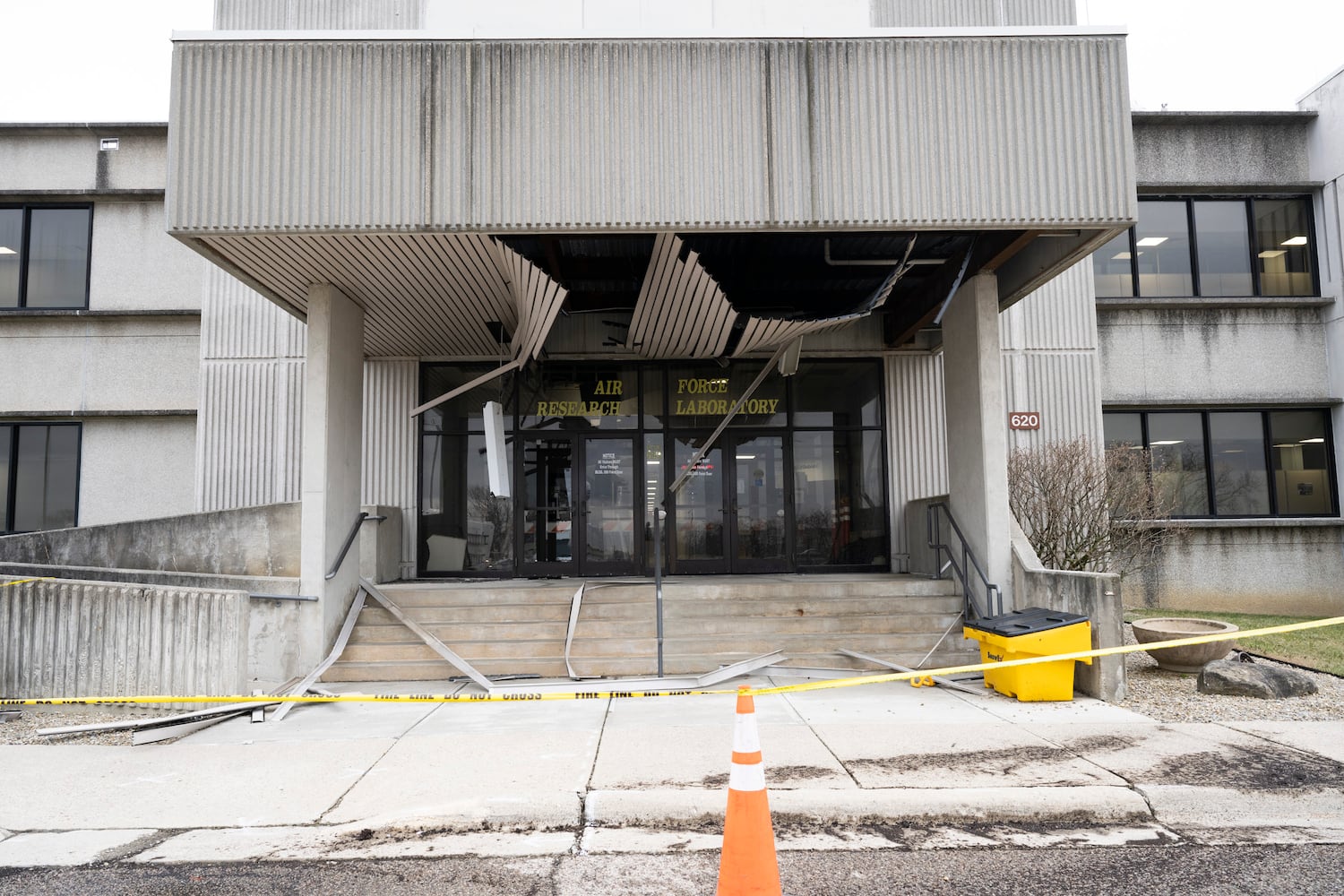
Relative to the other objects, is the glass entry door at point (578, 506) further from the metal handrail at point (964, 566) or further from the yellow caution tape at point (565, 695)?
the yellow caution tape at point (565, 695)

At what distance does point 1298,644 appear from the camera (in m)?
10.9

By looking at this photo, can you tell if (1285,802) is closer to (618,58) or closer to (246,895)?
(246,895)

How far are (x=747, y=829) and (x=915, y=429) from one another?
11.4 metres

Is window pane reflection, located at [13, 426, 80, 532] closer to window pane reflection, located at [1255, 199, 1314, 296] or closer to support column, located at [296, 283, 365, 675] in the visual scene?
support column, located at [296, 283, 365, 675]

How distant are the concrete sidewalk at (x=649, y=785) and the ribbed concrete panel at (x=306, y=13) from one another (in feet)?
34.9

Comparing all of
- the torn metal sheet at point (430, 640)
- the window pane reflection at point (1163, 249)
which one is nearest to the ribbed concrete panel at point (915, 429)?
the window pane reflection at point (1163, 249)

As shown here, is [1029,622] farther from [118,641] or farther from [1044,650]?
[118,641]

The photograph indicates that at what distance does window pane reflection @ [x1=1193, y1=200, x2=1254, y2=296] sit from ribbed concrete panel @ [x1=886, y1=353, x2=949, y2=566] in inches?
237

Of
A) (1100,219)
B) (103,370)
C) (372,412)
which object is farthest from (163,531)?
(1100,219)

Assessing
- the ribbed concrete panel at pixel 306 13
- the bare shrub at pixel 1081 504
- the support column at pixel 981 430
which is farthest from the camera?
the ribbed concrete panel at pixel 306 13

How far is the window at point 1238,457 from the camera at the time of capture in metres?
15.6

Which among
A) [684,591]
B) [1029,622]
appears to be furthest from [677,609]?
[1029,622]

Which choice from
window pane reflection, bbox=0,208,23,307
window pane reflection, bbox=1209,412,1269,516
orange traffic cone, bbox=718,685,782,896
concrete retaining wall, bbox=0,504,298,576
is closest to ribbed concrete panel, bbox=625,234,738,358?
concrete retaining wall, bbox=0,504,298,576

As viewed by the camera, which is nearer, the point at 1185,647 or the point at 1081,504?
the point at 1185,647
